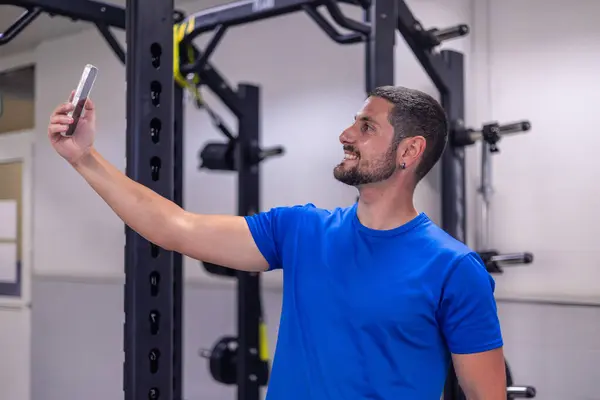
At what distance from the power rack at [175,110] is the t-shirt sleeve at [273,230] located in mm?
226

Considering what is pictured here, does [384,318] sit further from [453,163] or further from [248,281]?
[453,163]

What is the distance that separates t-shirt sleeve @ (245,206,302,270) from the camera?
152 cm

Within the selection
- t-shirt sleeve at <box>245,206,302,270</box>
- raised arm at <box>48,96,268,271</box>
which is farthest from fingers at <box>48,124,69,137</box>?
t-shirt sleeve at <box>245,206,302,270</box>

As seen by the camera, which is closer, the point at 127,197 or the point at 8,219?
the point at 127,197

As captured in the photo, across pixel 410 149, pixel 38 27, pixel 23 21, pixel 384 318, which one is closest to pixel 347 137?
pixel 410 149

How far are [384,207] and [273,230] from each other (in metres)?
0.26

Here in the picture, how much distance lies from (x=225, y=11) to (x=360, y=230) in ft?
4.49

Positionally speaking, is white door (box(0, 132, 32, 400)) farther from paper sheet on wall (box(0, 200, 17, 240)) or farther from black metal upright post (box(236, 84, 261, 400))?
black metal upright post (box(236, 84, 261, 400))

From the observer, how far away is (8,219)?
16.9 feet

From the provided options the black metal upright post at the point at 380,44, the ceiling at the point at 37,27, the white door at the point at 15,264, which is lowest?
the white door at the point at 15,264

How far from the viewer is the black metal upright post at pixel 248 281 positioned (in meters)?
2.89

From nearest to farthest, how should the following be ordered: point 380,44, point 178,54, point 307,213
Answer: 1. point 307,213
2. point 380,44
3. point 178,54

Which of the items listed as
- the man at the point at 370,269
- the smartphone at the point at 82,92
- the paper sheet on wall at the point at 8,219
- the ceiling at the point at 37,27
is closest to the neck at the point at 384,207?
the man at the point at 370,269

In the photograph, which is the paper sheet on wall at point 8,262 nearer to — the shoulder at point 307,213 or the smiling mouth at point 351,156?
the shoulder at point 307,213
